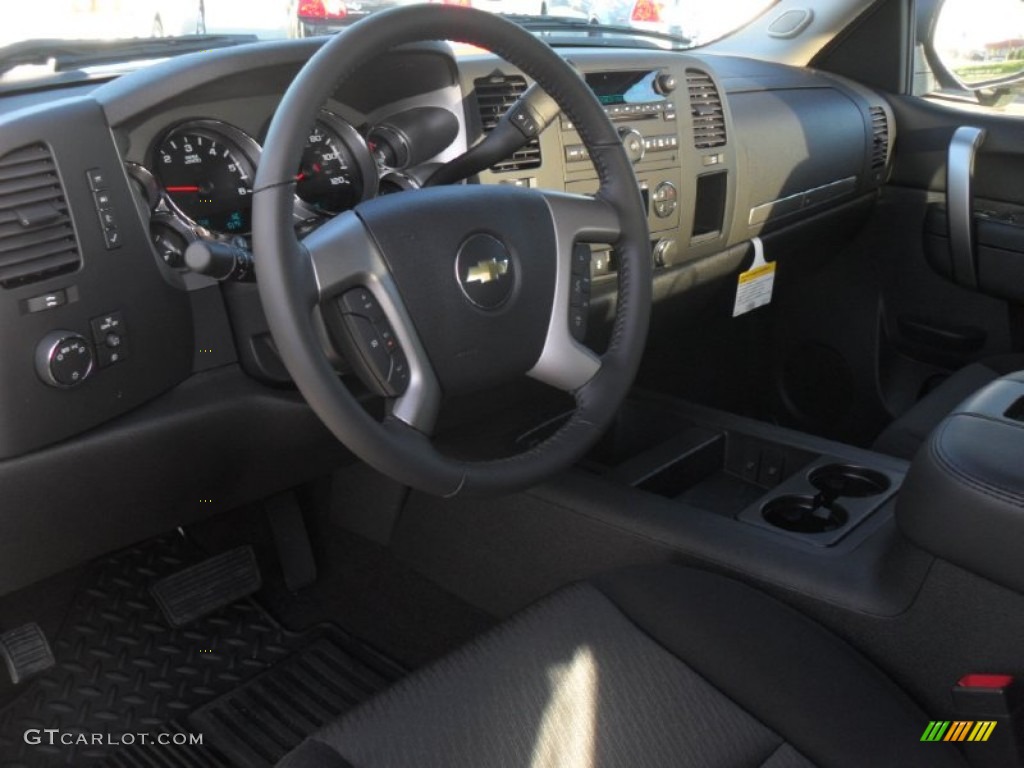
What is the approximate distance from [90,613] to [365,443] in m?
1.06

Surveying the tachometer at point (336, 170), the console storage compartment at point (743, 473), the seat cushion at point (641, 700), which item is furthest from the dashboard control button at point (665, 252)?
the seat cushion at point (641, 700)

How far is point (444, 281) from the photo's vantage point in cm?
120

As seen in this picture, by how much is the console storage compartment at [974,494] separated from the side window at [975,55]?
1.64 meters

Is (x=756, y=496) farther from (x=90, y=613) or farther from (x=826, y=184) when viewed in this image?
(x=90, y=613)

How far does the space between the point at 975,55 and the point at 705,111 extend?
117 cm

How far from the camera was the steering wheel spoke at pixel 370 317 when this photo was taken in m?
1.12

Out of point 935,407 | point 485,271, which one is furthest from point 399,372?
point 935,407

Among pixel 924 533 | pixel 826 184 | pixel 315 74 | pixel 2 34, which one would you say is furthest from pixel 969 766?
pixel 826 184

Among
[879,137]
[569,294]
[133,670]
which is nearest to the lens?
[569,294]

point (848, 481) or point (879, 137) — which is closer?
point (848, 481)

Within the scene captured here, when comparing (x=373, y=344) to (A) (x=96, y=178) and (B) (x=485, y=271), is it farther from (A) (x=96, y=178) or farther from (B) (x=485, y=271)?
(A) (x=96, y=178)

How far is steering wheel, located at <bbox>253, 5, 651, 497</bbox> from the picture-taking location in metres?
1.05

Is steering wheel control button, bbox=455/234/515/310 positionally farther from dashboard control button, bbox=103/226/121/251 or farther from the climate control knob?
the climate control knob

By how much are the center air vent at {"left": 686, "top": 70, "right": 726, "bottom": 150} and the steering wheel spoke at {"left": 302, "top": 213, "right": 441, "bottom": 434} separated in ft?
3.55
